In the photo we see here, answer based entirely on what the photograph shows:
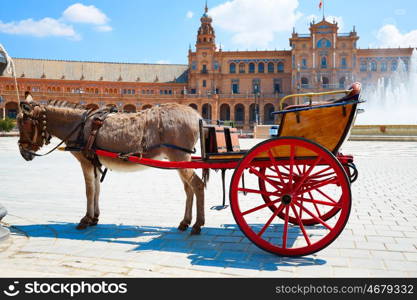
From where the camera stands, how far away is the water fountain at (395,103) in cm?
3838

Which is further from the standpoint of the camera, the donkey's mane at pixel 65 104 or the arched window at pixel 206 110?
the arched window at pixel 206 110

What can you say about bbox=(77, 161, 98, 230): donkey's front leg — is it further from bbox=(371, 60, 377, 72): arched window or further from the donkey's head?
bbox=(371, 60, 377, 72): arched window

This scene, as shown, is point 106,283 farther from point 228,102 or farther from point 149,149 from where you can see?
point 228,102

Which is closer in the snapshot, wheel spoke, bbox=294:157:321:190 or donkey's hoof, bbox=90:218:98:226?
wheel spoke, bbox=294:157:321:190

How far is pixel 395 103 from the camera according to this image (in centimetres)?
4812

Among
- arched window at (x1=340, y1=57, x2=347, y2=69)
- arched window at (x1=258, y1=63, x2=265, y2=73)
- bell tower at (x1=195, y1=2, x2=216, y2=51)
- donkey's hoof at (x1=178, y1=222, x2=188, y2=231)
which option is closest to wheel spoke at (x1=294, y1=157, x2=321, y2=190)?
donkey's hoof at (x1=178, y1=222, x2=188, y2=231)

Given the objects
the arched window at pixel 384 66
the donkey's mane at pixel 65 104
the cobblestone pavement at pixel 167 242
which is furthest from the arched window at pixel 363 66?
the donkey's mane at pixel 65 104

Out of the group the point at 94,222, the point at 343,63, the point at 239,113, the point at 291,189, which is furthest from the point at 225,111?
the point at 291,189

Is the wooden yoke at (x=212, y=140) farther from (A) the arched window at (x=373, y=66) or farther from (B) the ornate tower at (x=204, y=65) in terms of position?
(A) the arched window at (x=373, y=66)

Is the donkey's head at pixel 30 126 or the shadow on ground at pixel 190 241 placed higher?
the donkey's head at pixel 30 126

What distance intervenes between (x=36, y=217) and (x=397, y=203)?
6.19m

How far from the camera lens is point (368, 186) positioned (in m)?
8.69

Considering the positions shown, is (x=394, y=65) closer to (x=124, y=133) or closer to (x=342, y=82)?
(x=342, y=82)

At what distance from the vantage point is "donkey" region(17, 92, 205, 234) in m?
4.74
